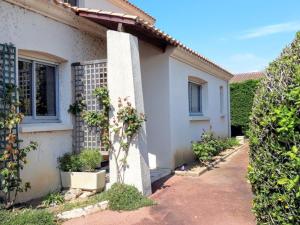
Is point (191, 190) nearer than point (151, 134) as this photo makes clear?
Yes

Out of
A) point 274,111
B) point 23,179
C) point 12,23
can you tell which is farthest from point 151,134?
point 274,111

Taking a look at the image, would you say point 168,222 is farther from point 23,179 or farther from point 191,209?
point 23,179

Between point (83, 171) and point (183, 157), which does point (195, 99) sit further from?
point (83, 171)

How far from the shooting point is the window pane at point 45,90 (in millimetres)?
7867

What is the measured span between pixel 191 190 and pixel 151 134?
117 inches

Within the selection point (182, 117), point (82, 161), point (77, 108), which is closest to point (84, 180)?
point (82, 161)

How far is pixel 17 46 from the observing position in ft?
22.6

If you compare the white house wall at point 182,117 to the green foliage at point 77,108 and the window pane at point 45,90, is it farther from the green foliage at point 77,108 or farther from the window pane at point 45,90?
the window pane at point 45,90

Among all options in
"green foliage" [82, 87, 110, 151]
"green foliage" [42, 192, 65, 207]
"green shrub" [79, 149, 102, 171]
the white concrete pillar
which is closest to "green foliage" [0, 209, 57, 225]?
"green foliage" [42, 192, 65, 207]

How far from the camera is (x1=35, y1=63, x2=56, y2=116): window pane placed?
7.87m

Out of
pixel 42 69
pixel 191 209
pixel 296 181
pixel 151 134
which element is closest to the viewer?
pixel 296 181

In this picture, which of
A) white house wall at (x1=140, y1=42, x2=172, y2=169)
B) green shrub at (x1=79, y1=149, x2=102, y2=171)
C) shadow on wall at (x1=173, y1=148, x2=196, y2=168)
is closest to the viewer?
green shrub at (x1=79, y1=149, x2=102, y2=171)

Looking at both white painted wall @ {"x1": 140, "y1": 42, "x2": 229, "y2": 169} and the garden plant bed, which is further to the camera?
white painted wall @ {"x1": 140, "y1": 42, "x2": 229, "y2": 169}

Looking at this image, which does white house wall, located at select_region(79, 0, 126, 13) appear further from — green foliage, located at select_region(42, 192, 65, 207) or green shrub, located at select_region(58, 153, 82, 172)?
green foliage, located at select_region(42, 192, 65, 207)
